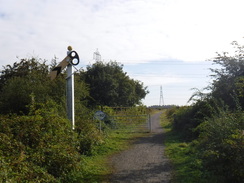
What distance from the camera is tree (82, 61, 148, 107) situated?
95.5 ft

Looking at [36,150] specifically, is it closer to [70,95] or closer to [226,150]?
[226,150]

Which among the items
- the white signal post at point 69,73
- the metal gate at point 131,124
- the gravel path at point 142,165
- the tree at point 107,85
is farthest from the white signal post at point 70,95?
the tree at point 107,85

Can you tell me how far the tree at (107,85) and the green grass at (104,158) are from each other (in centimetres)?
948

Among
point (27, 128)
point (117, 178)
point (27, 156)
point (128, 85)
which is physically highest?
point (128, 85)

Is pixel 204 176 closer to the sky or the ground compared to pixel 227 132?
closer to the ground

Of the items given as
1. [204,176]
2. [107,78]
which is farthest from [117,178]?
[107,78]

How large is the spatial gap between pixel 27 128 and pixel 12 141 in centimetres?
102

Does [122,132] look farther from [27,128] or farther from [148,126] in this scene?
[27,128]

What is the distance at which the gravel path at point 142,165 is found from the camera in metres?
9.27

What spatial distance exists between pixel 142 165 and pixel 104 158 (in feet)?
6.69

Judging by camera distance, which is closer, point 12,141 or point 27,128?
point 12,141

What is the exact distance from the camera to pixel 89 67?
99.7 feet

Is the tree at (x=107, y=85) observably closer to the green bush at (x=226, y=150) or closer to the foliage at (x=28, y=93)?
the foliage at (x=28, y=93)

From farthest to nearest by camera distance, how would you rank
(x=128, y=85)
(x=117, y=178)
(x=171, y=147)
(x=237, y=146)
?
(x=128, y=85) < (x=171, y=147) < (x=117, y=178) < (x=237, y=146)
